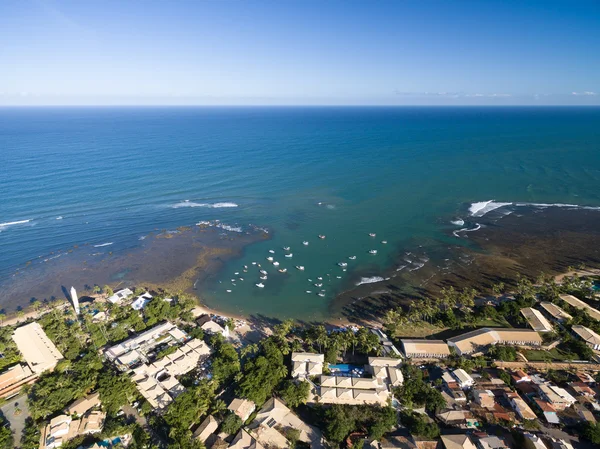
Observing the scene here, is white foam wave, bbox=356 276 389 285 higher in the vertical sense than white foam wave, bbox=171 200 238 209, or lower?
lower

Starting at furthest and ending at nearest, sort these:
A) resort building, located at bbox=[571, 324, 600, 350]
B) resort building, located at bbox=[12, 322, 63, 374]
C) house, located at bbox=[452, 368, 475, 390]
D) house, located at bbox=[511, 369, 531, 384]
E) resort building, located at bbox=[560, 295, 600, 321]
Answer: resort building, located at bbox=[560, 295, 600, 321], resort building, located at bbox=[571, 324, 600, 350], resort building, located at bbox=[12, 322, 63, 374], house, located at bbox=[511, 369, 531, 384], house, located at bbox=[452, 368, 475, 390]

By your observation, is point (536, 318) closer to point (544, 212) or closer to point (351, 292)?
point (351, 292)

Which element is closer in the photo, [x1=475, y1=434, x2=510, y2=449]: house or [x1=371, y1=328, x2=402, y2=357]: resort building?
[x1=475, y1=434, x2=510, y2=449]: house

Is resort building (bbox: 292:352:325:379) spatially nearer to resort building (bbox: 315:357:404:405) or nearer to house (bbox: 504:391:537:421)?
resort building (bbox: 315:357:404:405)

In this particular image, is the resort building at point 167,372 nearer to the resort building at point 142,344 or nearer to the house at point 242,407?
the resort building at point 142,344

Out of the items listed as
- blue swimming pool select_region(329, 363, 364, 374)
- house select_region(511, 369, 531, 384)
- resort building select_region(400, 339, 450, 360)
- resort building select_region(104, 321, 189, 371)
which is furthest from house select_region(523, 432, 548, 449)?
resort building select_region(104, 321, 189, 371)

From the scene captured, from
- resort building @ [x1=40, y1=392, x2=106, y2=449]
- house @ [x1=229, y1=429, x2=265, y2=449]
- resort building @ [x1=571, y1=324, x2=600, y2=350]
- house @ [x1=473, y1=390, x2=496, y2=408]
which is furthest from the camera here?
resort building @ [x1=571, y1=324, x2=600, y2=350]

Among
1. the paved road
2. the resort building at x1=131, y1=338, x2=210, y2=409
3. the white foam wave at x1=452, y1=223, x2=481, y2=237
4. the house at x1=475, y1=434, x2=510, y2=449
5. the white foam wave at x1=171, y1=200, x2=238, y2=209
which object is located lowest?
the white foam wave at x1=452, y1=223, x2=481, y2=237

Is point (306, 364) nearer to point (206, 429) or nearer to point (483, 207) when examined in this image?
point (206, 429)

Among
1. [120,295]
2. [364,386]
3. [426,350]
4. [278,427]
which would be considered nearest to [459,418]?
[426,350]
